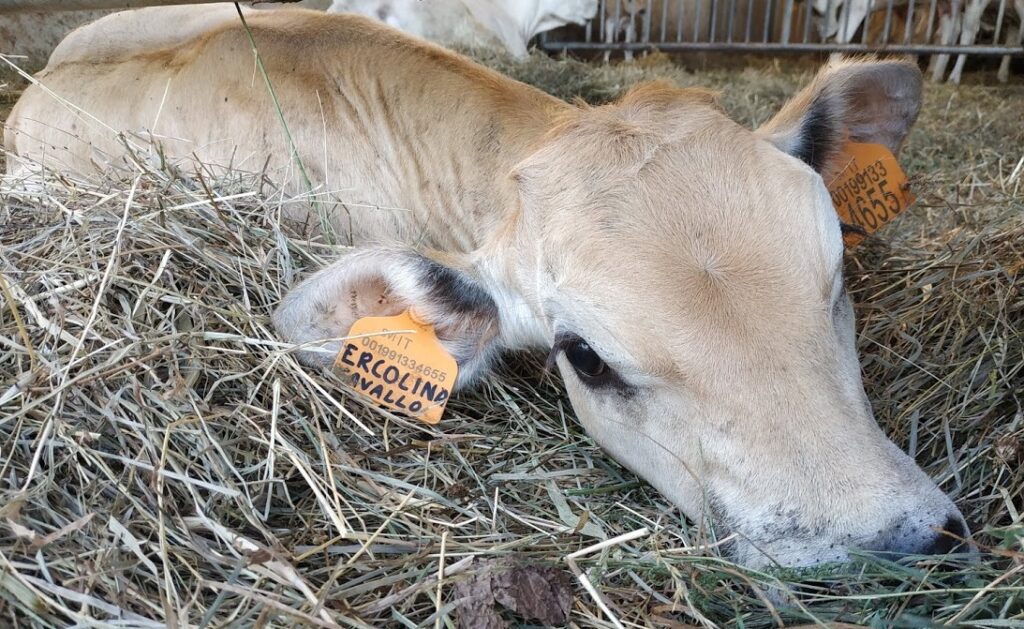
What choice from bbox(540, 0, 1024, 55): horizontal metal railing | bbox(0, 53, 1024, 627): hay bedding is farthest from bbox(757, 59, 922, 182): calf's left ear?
bbox(540, 0, 1024, 55): horizontal metal railing

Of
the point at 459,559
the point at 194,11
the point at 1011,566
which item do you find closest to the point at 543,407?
the point at 459,559

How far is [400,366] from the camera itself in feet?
9.16

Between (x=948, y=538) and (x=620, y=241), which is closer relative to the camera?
(x=948, y=538)

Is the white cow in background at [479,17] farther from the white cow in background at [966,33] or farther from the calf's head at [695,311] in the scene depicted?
the calf's head at [695,311]

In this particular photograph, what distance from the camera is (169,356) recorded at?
251cm

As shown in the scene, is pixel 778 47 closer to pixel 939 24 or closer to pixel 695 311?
pixel 939 24

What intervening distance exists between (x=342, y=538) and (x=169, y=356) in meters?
0.79

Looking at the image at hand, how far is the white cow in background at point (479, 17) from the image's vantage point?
7.73 metres

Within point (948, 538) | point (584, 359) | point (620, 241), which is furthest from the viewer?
point (584, 359)

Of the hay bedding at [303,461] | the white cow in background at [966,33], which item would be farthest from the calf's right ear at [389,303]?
the white cow in background at [966,33]

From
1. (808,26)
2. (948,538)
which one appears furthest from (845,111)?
(808,26)

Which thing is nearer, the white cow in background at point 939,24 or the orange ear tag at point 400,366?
the orange ear tag at point 400,366

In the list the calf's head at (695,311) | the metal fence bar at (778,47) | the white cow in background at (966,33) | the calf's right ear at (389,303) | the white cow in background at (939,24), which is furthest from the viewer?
the white cow in background at (939,24)

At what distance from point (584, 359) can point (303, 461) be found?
0.83 m
